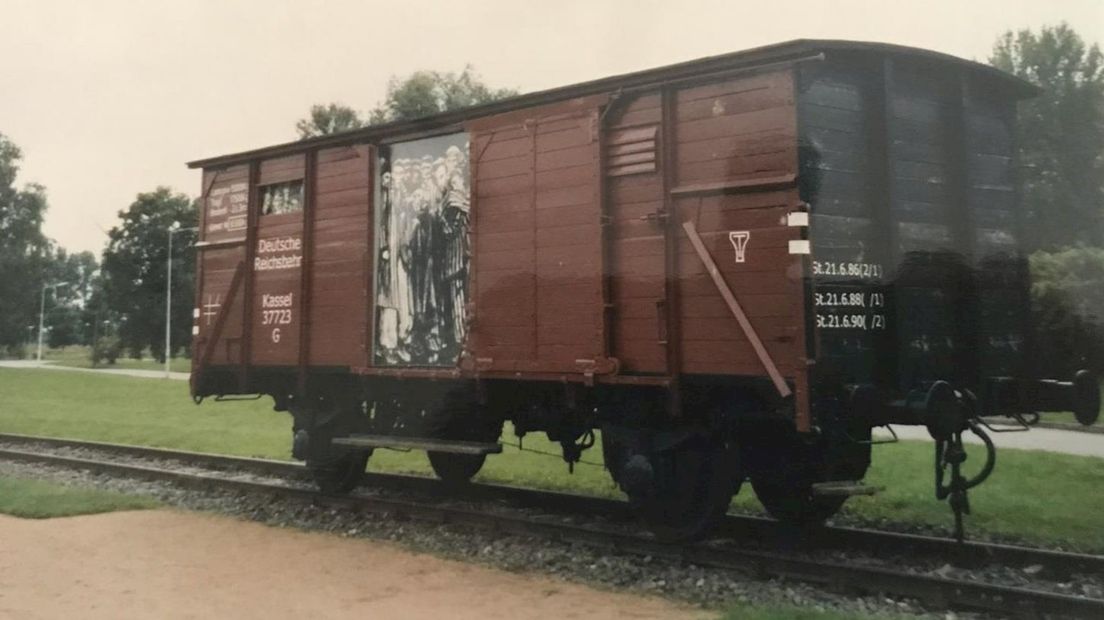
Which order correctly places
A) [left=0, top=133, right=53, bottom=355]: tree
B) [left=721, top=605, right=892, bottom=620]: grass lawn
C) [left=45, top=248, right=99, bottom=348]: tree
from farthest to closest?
[left=45, top=248, right=99, bottom=348]: tree
[left=0, top=133, right=53, bottom=355]: tree
[left=721, top=605, right=892, bottom=620]: grass lawn

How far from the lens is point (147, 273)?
34.8m

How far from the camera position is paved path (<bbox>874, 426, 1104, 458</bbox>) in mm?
11413

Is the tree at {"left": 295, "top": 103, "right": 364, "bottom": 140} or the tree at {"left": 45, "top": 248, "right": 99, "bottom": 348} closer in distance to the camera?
the tree at {"left": 45, "top": 248, "right": 99, "bottom": 348}

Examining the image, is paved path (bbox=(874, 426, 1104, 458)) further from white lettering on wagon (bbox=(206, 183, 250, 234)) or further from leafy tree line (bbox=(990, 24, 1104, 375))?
white lettering on wagon (bbox=(206, 183, 250, 234))

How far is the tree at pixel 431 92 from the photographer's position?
37.5 m

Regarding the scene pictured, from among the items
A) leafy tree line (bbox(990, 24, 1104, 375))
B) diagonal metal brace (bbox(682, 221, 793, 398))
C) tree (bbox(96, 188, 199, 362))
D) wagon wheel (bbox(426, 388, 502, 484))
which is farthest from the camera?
tree (bbox(96, 188, 199, 362))

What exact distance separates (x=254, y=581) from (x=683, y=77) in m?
5.00

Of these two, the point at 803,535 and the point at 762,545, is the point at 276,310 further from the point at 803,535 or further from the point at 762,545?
the point at 803,535

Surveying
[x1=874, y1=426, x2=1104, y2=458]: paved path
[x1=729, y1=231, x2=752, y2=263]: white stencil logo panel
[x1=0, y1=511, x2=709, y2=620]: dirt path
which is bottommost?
[x1=0, y1=511, x2=709, y2=620]: dirt path

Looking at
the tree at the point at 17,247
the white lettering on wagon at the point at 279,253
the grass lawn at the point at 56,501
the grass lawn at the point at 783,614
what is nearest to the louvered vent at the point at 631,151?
the grass lawn at the point at 783,614

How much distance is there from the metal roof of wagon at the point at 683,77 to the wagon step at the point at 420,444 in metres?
3.14

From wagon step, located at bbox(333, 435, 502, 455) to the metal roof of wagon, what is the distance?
3140 mm

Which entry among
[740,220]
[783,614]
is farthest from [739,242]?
[783,614]

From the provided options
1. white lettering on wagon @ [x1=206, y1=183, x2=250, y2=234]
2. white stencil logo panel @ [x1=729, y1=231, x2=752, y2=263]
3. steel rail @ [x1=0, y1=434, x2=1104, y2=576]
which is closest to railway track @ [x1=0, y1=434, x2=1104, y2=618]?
steel rail @ [x1=0, y1=434, x2=1104, y2=576]
